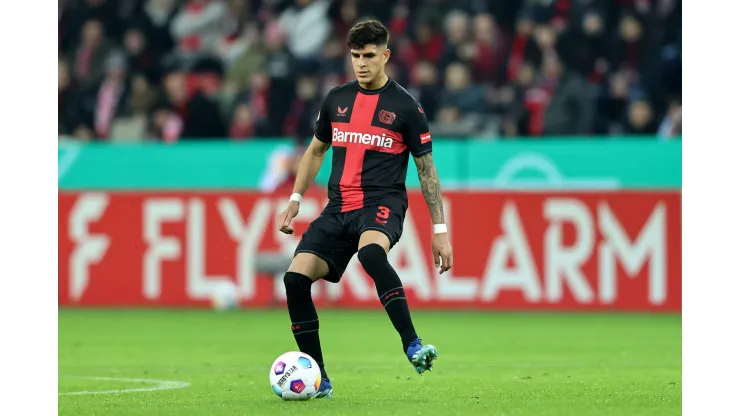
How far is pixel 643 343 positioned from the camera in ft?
39.0

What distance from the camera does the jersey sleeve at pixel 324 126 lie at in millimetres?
7680

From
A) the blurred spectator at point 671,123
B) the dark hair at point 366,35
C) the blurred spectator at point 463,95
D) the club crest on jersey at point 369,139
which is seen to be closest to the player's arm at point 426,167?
the club crest on jersey at point 369,139

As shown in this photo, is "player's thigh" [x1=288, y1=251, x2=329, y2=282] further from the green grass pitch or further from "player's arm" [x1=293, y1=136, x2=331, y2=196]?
the green grass pitch

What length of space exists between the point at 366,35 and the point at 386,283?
132cm

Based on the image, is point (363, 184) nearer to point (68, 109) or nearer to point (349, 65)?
point (349, 65)

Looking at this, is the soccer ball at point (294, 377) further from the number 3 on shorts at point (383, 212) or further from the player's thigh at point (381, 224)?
the number 3 on shorts at point (383, 212)

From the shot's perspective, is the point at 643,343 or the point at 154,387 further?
the point at 643,343

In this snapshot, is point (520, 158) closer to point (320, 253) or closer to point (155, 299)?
point (155, 299)

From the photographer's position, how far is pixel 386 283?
7.30 meters

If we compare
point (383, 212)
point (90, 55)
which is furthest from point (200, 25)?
point (383, 212)

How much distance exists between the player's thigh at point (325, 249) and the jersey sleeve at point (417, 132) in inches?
23.1

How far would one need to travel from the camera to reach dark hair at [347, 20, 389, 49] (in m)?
7.24

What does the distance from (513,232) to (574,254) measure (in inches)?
29.8

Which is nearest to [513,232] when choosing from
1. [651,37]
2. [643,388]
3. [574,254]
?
[574,254]
